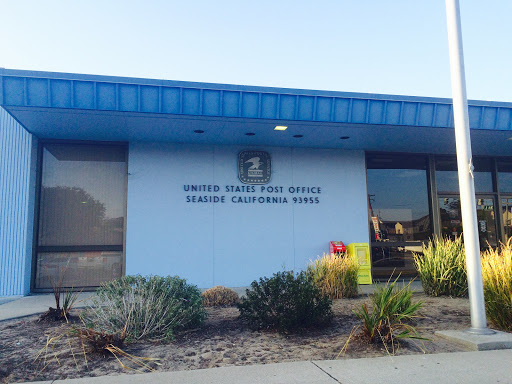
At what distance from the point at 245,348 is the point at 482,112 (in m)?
9.07

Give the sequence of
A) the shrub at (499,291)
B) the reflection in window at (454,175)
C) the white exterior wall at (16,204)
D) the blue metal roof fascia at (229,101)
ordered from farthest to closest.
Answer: the reflection in window at (454,175) < the white exterior wall at (16,204) < the blue metal roof fascia at (229,101) < the shrub at (499,291)

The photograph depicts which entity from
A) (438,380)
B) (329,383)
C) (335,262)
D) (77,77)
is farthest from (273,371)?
(77,77)

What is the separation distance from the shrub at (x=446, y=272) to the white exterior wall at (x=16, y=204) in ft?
31.6

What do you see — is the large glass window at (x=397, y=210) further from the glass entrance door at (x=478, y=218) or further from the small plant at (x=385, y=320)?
the small plant at (x=385, y=320)

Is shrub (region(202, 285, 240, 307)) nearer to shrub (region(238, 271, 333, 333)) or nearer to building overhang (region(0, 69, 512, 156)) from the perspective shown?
shrub (region(238, 271, 333, 333))

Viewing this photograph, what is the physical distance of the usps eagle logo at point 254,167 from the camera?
12844mm

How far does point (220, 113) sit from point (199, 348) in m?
5.74

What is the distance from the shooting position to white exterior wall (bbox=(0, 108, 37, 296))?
11.0 metres

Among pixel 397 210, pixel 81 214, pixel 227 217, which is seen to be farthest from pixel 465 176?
pixel 81 214

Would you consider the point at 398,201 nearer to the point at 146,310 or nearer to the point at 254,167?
the point at 254,167

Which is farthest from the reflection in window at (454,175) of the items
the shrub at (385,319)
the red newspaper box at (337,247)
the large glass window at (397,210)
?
the shrub at (385,319)

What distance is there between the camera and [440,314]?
772 centimetres

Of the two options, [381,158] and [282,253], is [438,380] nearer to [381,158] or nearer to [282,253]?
[282,253]

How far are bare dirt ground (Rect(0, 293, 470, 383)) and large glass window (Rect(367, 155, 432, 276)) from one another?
649cm
